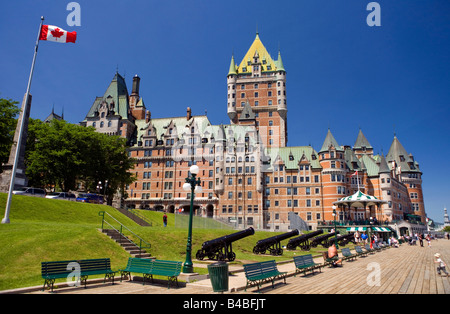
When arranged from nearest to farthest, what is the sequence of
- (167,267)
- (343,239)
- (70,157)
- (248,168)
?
(167,267) → (343,239) → (70,157) → (248,168)

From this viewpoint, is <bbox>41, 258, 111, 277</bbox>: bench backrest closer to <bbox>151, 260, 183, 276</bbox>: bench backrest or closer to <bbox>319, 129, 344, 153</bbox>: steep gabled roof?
<bbox>151, 260, 183, 276</bbox>: bench backrest

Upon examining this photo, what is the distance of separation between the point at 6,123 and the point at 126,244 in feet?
96.7

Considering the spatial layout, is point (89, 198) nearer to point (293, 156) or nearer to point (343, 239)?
point (343, 239)

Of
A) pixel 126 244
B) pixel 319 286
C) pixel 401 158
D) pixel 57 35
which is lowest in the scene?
pixel 319 286

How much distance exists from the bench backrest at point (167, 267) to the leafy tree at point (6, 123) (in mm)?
35243

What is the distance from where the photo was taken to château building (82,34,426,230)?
7188cm

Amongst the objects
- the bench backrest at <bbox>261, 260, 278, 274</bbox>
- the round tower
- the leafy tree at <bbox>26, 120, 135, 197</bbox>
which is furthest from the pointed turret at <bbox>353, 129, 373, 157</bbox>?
the bench backrest at <bbox>261, 260, 278, 274</bbox>

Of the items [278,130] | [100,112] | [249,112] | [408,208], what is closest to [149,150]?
[100,112]

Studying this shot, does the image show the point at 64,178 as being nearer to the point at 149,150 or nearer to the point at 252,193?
the point at 149,150

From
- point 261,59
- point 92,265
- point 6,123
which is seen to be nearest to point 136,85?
point 261,59

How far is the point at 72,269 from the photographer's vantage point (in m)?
11.3

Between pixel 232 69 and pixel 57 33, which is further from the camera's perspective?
pixel 232 69

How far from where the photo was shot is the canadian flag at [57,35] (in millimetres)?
24828

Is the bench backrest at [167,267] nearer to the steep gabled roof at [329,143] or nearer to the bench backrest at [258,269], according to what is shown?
the bench backrest at [258,269]
